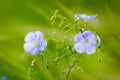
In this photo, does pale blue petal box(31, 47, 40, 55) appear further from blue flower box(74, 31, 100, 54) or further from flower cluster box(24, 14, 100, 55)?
blue flower box(74, 31, 100, 54)

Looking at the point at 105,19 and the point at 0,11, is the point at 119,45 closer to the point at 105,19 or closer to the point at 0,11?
the point at 105,19

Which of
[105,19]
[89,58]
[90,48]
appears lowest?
[90,48]

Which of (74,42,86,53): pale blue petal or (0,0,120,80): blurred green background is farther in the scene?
(0,0,120,80): blurred green background

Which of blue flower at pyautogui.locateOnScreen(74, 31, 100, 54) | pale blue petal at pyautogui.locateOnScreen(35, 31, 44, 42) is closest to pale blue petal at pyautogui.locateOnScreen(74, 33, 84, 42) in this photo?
blue flower at pyautogui.locateOnScreen(74, 31, 100, 54)

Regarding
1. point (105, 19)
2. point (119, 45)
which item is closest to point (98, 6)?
point (105, 19)

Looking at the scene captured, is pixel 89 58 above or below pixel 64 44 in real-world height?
above

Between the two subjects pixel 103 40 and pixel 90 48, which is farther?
pixel 103 40

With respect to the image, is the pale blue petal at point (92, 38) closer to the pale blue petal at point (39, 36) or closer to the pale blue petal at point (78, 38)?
the pale blue petal at point (78, 38)
